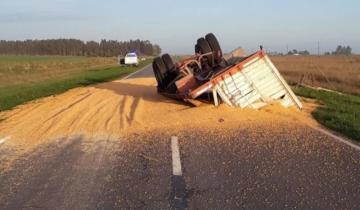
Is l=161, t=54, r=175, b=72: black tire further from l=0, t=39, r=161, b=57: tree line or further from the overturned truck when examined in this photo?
l=0, t=39, r=161, b=57: tree line

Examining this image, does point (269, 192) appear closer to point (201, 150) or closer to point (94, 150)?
point (201, 150)

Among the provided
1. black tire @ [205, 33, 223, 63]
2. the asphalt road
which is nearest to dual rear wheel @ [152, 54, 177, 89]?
black tire @ [205, 33, 223, 63]

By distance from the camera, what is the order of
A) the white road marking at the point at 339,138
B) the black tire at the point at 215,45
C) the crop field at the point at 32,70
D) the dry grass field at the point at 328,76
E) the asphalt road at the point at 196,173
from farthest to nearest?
the crop field at the point at 32,70
the dry grass field at the point at 328,76
the black tire at the point at 215,45
the white road marking at the point at 339,138
the asphalt road at the point at 196,173

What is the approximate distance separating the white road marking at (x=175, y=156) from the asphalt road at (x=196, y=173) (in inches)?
3.7

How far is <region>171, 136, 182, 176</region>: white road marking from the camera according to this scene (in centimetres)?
805

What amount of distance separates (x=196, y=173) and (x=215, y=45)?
1089cm

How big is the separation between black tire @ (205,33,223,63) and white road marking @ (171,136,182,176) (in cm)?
722

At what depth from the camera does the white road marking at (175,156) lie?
8.05m

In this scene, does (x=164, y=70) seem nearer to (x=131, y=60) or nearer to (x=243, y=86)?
(x=243, y=86)

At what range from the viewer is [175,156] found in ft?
30.1

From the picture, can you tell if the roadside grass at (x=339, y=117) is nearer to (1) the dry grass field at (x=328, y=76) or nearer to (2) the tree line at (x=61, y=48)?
(1) the dry grass field at (x=328, y=76)

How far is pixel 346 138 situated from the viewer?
10.6 metres

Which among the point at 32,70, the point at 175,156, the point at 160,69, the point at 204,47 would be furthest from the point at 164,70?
the point at 32,70

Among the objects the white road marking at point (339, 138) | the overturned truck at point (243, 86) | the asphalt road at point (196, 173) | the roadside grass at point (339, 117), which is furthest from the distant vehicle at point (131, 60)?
the asphalt road at point (196, 173)
